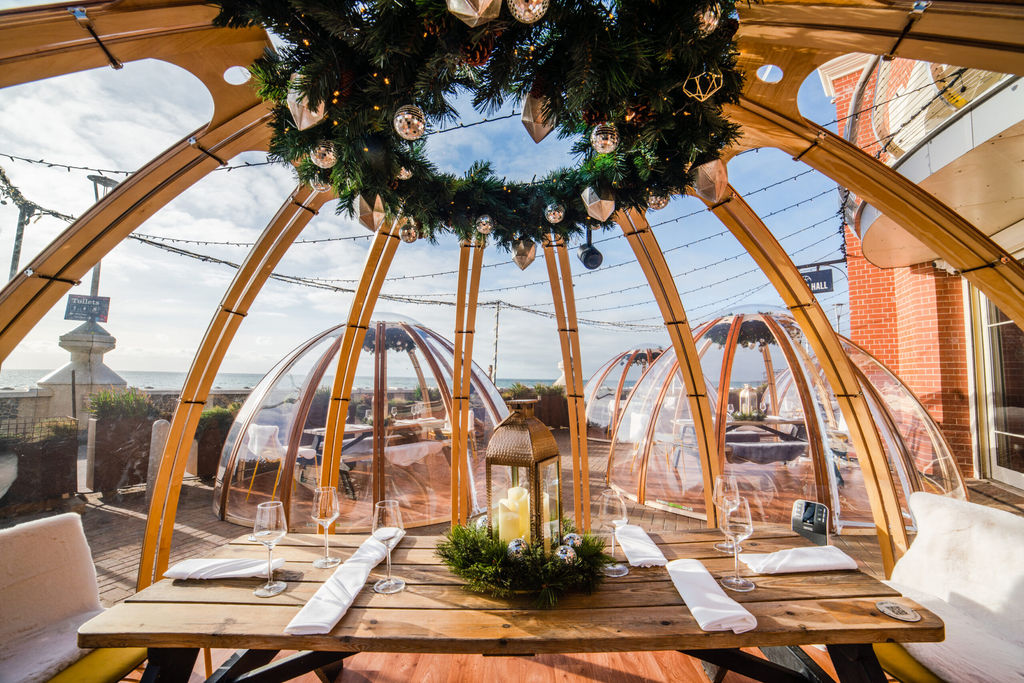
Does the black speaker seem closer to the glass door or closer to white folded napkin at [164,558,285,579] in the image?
white folded napkin at [164,558,285,579]

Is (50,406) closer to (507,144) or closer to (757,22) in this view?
(507,144)

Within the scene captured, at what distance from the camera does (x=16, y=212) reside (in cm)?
447

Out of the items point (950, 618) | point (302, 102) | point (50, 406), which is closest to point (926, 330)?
point (950, 618)

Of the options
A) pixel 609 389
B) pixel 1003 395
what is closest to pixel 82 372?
pixel 609 389

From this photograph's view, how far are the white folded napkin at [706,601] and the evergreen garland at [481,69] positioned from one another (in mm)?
1466

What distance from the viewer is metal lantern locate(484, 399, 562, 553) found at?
4.68 feet

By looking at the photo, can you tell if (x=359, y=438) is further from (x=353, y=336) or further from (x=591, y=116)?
(x=591, y=116)

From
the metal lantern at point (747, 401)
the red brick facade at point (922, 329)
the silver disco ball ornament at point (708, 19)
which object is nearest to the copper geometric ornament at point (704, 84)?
the silver disco ball ornament at point (708, 19)

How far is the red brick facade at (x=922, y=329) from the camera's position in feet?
15.2

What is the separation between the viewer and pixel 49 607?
5.64 feet

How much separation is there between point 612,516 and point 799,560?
2.34 ft

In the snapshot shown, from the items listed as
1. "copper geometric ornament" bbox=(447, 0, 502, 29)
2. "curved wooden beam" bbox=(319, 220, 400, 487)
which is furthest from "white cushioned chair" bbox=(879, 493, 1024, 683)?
"curved wooden beam" bbox=(319, 220, 400, 487)

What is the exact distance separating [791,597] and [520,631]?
0.88m

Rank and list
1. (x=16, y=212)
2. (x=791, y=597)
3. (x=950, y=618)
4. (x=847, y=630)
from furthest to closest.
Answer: (x=16, y=212)
(x=950, y=618)
(x=791, y=597)
(x=847, y=630)
